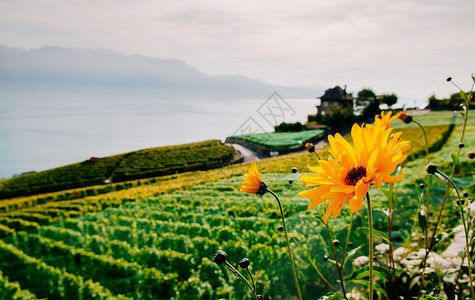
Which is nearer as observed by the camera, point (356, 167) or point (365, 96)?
point (356, 167)

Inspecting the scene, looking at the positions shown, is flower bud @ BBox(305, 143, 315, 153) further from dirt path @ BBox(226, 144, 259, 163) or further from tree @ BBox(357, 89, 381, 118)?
tree @ BBox(357, 89, 381, 118)

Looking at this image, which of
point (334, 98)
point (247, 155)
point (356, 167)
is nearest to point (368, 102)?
point (334, 98)

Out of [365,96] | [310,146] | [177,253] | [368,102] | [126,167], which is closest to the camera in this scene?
[310,146]

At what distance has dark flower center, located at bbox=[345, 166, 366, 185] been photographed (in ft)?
2.76

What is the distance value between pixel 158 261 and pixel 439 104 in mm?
36963

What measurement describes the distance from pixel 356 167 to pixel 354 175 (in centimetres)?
3

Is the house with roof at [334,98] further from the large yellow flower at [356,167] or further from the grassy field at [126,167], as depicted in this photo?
the large yellow flower at [356,167]

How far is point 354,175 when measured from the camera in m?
0.86

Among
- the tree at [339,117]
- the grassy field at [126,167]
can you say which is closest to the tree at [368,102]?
the tree at [339,117]

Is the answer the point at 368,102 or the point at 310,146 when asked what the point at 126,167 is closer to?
the point at 368,102

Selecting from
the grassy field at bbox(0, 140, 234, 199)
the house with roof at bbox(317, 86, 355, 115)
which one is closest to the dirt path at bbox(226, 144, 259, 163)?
the grassy field at bbox(0, 140, 234, 199)

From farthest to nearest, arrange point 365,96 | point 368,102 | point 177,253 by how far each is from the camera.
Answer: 1. point 365,96
2. point 368,102
3. point 177,253

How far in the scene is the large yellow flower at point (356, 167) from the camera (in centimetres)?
77

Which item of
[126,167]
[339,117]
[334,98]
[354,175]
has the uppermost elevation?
[334,98]
